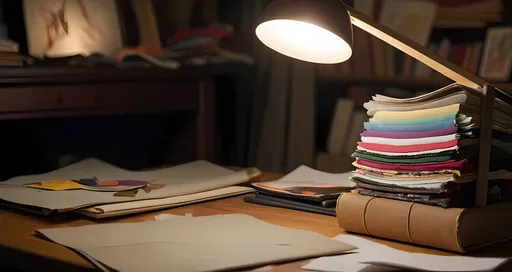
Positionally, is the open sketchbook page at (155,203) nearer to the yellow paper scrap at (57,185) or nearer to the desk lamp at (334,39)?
the yellow paper scrap at (57,185)

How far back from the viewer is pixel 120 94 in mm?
2535

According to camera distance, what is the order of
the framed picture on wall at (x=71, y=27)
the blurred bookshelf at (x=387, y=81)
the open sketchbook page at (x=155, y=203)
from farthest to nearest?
1. the blurred bookshelf at (x=387, y=81)
2. the framed picture on wall at (x=71, y=27)
3. the open sketchbook page at (x=155, y=203)

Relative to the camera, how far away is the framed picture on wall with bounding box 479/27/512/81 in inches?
107

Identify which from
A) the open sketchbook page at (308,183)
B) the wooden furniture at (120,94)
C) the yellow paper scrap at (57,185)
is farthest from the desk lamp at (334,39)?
the wooden furniture at (120,94)

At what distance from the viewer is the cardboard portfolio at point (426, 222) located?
47.3 inches

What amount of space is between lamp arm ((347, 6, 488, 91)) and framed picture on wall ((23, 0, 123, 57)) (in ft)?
4.70

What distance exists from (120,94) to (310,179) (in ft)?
3.08

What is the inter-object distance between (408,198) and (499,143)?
0.19m

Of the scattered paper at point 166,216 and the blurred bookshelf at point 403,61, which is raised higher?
the blurred bookshelf at point 403,61

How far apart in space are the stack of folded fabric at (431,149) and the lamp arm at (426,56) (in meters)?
0.03

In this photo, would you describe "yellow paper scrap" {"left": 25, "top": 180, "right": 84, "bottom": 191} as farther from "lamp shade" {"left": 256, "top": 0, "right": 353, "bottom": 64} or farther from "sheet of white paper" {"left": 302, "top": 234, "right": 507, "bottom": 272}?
"sheet of white paper" {"left": 302, "top": 234, "right": 507, "bottom": 272}

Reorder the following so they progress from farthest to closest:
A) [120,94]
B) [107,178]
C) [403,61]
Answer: [403,61]
[120,94]
[107,178]

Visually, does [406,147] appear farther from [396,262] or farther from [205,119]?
[205,119]

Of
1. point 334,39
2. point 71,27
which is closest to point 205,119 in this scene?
point 71,27
